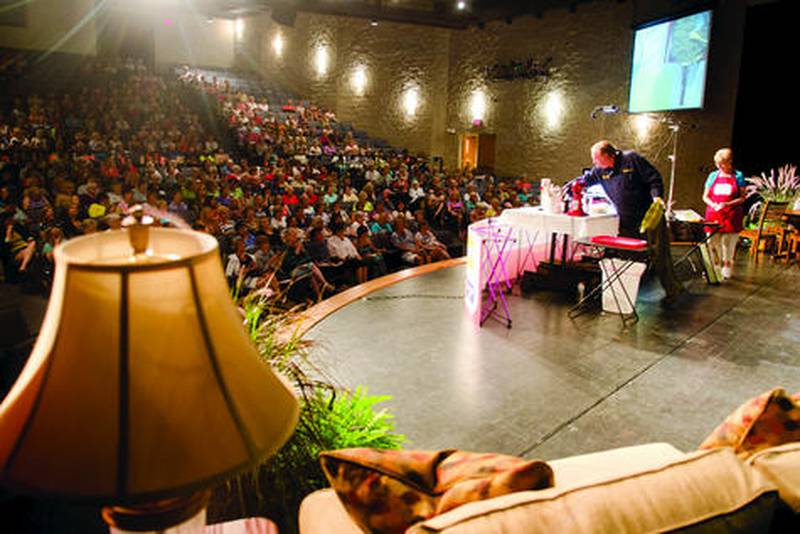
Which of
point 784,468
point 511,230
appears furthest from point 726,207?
point 784,468

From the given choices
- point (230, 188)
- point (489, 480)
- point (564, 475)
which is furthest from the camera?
point (230, 188)

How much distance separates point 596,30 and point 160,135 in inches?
357

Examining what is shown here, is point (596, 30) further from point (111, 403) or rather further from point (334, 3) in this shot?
point (111, 403)

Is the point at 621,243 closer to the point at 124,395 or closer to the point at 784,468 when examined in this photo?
the point at 784,468

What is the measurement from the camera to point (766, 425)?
1.26 m

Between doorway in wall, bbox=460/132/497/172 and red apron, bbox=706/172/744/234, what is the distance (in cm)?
940

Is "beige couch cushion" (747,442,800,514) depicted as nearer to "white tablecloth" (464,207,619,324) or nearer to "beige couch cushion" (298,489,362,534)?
"beige couch cushion" (298,489,362,534)

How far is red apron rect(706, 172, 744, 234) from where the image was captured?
17.4 ft

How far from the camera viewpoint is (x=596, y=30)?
38.2 ft

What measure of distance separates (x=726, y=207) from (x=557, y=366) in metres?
2.98

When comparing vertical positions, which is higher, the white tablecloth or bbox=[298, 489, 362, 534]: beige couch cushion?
the white tablecloth

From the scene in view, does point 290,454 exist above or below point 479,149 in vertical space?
below

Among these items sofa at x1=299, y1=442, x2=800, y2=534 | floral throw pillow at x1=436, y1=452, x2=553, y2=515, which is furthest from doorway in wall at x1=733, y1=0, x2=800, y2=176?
Result: floral throw pillow at x1=436, y1=452, x2=553, y2=515

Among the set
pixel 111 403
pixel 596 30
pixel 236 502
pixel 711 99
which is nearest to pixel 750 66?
pixel 711 99
